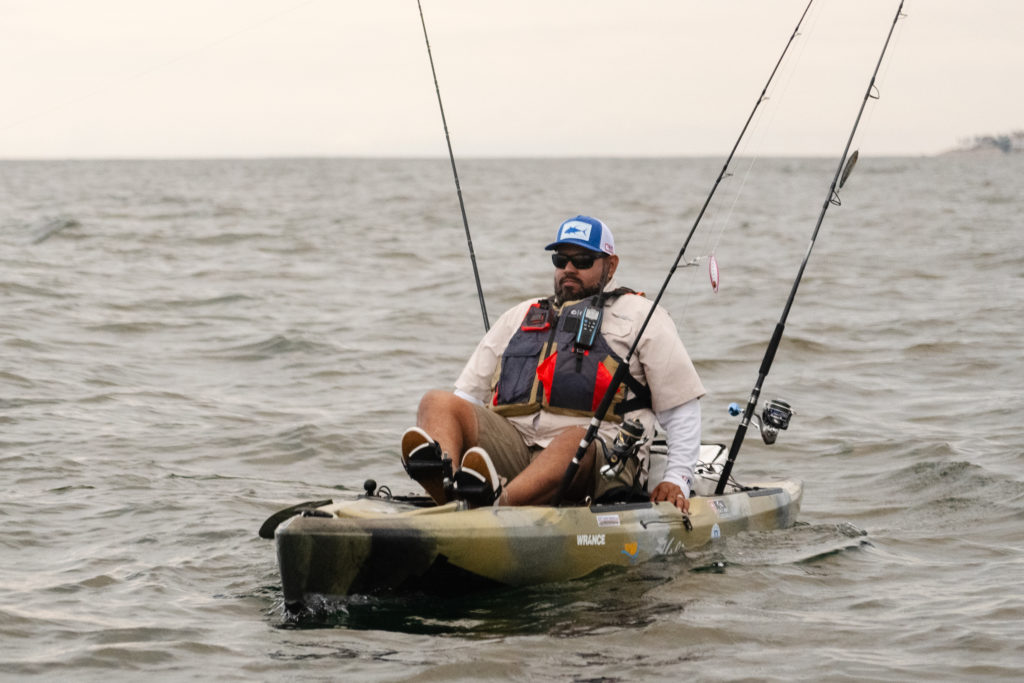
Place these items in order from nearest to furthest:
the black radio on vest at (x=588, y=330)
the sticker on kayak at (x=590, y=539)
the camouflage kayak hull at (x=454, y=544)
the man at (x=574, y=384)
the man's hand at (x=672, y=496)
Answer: the camouflage kayak hull at (x=454, y=544) < the sticker on kayak at (x=590, y=539) < the man at (x=574, y=384) < the black radio on vest at (x=588, y=330) < the man's hand at (x=672, y=496)

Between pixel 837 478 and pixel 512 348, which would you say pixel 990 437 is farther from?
pixel 512 348

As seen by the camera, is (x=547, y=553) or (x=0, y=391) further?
(x=0, y=391)

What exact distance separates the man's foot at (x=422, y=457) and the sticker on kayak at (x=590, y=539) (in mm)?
592

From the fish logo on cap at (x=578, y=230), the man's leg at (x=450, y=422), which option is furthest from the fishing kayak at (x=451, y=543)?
the fish logo on cap at (x=578, y=230)

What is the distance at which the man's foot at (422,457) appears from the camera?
17.6ft

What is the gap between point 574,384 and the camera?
597cm

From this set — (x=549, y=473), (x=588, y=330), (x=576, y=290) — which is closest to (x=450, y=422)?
(x=549, y=473)

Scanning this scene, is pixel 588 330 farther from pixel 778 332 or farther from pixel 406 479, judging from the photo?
pixel 406 479

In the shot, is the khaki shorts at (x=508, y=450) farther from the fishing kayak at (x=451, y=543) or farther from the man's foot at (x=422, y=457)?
the man's foot at (x=422, y=457)

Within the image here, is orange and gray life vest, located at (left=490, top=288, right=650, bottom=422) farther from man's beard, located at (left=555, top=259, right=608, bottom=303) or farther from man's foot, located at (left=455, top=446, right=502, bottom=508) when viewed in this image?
man's foot, located at (left=455, top=446, right=502, bottom=508)

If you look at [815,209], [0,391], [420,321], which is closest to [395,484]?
[0,391]

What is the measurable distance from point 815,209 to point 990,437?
30.7 m

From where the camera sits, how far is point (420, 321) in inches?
607

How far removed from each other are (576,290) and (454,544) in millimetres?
1488
